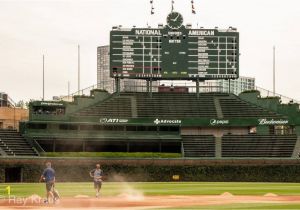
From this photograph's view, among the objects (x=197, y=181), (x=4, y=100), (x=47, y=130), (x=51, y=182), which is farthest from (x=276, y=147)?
(x=51, y=182)

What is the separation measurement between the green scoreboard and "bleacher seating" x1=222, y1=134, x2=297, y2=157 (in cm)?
992

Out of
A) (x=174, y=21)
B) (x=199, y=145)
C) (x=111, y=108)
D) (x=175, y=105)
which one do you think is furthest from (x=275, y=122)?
(x=111, y=108)

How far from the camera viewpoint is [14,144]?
7469cm

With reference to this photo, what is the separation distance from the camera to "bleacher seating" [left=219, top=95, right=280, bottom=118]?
8644 cm

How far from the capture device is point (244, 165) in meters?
70.3

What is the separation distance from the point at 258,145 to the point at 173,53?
57.5 ft

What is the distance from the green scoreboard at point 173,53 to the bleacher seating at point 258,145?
9918mm

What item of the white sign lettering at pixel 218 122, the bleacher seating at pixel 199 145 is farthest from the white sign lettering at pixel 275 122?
the bleacher seating at pixel 199 145

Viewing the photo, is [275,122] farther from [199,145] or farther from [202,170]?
[202,170]

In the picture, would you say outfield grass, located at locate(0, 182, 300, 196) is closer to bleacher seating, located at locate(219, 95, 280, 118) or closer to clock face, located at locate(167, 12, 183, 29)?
bleacher seating, located at locate(219, 95, 280, 118)

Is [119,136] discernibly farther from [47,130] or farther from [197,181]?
[197,181]

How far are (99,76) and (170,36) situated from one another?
113 meters

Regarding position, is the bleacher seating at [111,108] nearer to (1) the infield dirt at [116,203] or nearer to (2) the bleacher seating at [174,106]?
(2) the bleacher seating at [174,106]

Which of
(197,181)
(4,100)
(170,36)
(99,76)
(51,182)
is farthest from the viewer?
(99,76)
